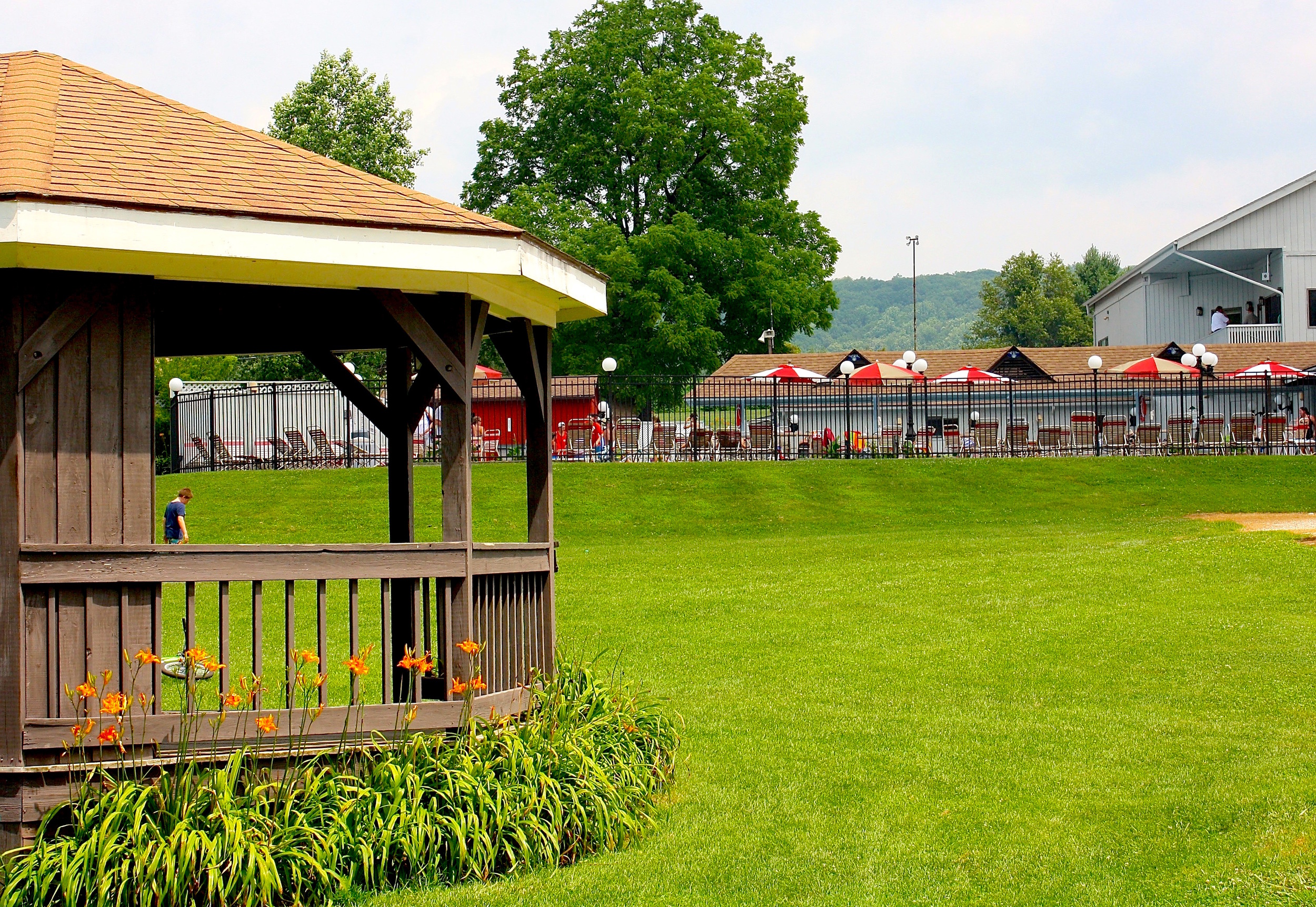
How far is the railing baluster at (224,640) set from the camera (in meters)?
6.54

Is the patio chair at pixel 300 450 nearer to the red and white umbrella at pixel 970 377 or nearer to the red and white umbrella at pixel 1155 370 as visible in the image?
the red and white umbrella at pixel 970 377

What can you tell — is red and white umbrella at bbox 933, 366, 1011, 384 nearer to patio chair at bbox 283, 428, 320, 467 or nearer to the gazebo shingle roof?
patio chair at bbox 283, 428, 320, 467

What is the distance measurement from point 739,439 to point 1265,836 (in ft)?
84.4

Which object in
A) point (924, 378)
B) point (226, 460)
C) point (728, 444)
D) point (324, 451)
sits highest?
point (924, 378)

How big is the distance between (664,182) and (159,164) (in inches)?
1657

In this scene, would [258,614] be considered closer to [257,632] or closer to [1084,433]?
[257,632]

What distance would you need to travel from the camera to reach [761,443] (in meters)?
32.1

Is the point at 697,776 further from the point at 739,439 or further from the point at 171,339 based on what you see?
the point at 739,439

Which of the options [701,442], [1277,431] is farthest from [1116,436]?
[701,442]

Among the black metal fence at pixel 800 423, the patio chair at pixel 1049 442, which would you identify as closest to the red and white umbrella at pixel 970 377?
the black metal fence at pixel 800 423

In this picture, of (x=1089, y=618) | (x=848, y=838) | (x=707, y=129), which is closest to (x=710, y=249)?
(x=707, y=129)

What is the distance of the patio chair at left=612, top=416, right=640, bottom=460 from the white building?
80.4 ft

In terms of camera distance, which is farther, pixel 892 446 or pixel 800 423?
pixel 800 423

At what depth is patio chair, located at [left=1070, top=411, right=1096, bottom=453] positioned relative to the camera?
32.6m
